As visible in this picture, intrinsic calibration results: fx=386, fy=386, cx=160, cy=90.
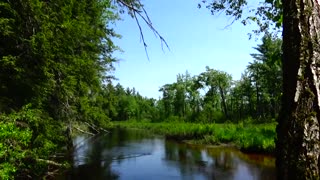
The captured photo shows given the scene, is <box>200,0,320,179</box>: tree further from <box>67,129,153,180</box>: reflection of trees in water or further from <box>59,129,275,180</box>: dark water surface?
<box>67,129,153,180</box>: reflection of trees in water

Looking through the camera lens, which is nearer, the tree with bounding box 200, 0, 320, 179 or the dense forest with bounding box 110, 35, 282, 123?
the tree with bounding box 200, 0, 320, 179

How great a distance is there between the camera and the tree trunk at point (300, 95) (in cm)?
202

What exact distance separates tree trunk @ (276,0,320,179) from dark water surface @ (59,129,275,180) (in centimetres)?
1729

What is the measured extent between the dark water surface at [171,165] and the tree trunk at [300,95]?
681 inches

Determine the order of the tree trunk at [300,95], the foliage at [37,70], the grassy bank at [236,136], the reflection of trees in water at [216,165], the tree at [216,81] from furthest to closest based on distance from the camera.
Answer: the tree at [216,81], the grassy bank at [236,136], the reflection of trees in water at [216,165], the foliage at [37,70], the tree trunk at [300,95]

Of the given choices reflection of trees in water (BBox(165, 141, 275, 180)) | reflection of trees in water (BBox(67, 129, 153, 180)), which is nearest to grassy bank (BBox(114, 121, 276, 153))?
reflection of trees in water (BBox(165, 141, 275, 180))

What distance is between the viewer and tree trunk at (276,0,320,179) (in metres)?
2.02

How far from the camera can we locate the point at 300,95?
6.93 feet

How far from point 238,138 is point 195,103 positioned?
54.7 metres

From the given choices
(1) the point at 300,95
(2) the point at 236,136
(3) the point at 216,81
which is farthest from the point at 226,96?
(1) the point at 300,95

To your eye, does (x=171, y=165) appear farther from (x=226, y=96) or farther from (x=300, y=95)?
(x=226, y=96)

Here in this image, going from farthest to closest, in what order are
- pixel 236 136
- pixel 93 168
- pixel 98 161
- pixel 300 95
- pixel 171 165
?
pixel 236 136
pixel 98 161
pixel 171 165
pixel 93 168
pixel 300 95

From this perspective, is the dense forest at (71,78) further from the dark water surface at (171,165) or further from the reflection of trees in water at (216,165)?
the reflection of trees in water at (216,165)

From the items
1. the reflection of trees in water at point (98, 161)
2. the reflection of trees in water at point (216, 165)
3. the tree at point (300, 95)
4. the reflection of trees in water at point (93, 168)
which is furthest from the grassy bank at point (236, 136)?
the tree at point (300, 95)
